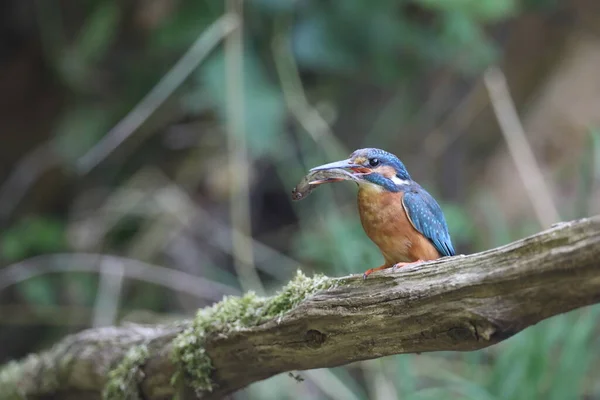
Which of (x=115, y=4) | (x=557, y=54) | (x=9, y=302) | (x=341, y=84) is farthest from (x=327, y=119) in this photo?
(x=9, y=302)

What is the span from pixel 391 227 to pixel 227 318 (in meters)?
0.43

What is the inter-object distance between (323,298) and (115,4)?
8.97 ft

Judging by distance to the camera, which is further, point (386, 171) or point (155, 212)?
point (155, 212)

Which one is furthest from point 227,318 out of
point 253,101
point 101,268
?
point 101,268

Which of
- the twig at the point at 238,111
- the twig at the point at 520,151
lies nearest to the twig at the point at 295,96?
the twig at the point at 238,111

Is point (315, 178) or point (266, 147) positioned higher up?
point (266, 147)

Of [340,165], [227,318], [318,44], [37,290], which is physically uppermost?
[318,44]

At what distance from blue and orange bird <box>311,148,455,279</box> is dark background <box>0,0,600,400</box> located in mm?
785

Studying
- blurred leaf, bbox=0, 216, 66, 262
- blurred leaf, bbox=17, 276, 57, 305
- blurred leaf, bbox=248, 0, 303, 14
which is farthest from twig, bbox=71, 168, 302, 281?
blurred leaf, bbox=248, 0, 303, 14

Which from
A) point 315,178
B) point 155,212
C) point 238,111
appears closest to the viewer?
point 315,178

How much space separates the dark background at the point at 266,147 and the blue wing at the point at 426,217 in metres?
0.75

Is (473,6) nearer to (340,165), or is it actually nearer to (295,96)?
(295,96)

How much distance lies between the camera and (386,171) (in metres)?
1.56

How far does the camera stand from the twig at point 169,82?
287 centimetres
